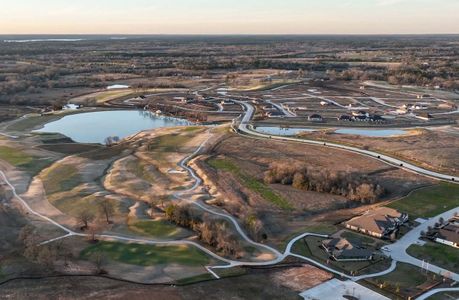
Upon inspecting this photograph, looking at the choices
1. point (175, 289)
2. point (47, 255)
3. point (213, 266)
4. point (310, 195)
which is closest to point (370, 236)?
point (310, 195)

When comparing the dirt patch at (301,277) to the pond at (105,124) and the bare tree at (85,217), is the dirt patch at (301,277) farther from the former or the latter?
the pond at (105,124)

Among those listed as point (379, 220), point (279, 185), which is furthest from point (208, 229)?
point (279, 185)

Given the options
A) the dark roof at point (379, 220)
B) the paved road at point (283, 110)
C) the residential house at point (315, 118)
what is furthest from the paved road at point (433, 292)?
the paved road at point (283, 110)

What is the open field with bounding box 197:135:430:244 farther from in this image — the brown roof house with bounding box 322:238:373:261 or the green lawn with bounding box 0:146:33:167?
the green lawn with bounding box 0:146:33:167

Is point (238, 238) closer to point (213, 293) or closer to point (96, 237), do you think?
point (213, 293)

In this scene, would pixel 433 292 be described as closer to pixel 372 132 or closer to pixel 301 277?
pixel 301 277

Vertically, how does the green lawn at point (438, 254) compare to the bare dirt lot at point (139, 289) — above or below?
above
